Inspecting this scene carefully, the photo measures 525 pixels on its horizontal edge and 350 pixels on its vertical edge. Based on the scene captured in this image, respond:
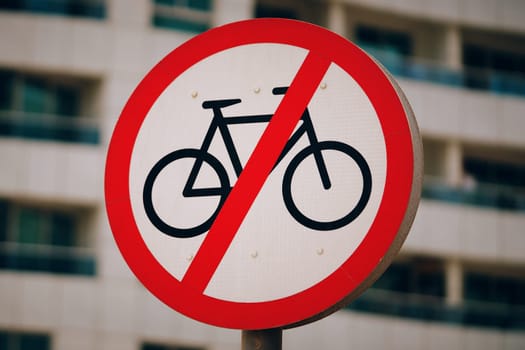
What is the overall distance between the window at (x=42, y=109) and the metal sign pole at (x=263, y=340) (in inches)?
952

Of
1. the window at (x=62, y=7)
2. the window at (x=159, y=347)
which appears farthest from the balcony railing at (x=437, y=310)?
the window at (x=62, y=7)

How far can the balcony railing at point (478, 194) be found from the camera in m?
29.9

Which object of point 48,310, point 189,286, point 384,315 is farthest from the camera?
point 384,315

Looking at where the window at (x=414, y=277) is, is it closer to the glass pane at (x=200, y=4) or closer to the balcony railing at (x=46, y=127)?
the glass pane at (x=200, y=4)

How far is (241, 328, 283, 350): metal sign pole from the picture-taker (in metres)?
2.77

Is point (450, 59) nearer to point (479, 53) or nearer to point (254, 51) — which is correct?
point (479, 53)

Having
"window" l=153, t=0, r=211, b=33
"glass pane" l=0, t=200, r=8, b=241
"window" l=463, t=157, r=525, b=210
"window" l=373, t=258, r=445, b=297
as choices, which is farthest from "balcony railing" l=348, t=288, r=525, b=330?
"glass pane" l=0, t=200, r=8, b=241

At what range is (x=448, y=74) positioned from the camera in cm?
3073

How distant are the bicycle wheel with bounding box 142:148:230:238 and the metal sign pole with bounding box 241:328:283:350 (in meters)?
0.30

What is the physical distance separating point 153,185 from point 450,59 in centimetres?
2878

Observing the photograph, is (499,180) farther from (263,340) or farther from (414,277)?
(263,340)

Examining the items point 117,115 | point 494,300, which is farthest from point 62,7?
point 494,300

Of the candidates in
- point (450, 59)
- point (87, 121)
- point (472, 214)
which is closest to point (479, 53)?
point (450, 59)

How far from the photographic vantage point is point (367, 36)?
102 ft
